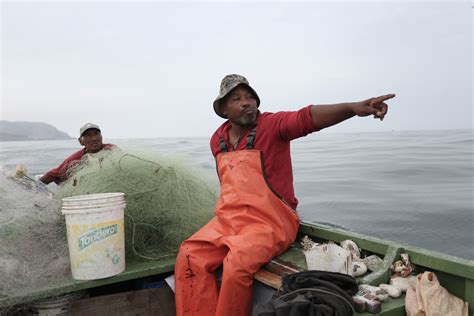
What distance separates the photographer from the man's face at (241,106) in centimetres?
306

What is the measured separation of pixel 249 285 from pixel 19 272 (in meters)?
1.65

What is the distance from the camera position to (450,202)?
32.6ft

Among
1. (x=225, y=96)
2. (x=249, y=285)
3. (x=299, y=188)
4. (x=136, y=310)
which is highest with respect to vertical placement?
(x=225, y=96)

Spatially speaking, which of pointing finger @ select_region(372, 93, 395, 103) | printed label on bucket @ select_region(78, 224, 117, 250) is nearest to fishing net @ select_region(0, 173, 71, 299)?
printed label on bucket @ select_region(78, 224, 117, 250)

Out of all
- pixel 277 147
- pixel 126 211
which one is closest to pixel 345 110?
pixel 277 147

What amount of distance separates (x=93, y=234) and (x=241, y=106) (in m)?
1.48

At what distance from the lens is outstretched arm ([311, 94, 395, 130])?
226 centimetres

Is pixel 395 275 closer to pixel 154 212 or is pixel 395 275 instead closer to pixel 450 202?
pixel 154 212

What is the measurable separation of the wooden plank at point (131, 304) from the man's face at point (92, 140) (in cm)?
287

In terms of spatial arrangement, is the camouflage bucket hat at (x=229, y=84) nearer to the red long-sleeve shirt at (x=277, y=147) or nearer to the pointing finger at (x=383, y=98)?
the red long-sleeve shirt at (x=277, y=147)

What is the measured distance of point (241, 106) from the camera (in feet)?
10.0

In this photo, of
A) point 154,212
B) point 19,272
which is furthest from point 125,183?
point 19,272

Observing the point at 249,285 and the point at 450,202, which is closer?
the point at 249,285

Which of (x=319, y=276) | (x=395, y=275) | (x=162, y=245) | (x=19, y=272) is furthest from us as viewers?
(x=162, y=245)
